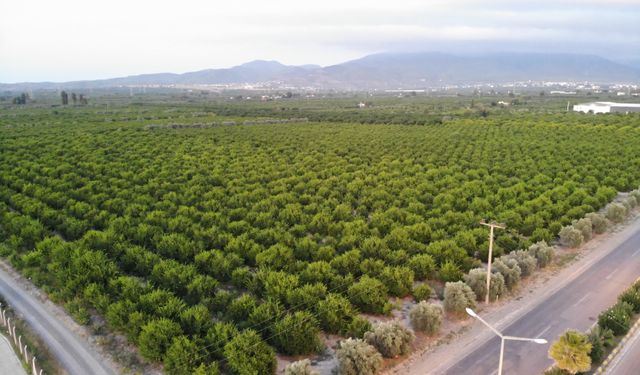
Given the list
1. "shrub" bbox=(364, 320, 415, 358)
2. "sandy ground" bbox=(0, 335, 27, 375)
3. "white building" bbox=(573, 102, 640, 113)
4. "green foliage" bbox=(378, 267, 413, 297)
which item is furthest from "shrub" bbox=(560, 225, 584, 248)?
"white building" bbox=(573, 102, 640, 113)

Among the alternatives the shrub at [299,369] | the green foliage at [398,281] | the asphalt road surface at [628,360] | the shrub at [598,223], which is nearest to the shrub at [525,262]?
the asphalt road surface at [628,360]

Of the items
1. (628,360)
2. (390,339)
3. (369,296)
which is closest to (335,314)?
(369,296)

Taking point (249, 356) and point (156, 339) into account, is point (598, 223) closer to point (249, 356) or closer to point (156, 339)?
point (249, 356)

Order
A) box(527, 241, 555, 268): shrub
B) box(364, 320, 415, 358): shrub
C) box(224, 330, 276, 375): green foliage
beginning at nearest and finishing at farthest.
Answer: box(224, 330, 276, 375): green foliage, box(364, 320, 415, 358): shrub, box(527, 241, 555, 268): shrub

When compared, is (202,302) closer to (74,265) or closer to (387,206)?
(74,265)

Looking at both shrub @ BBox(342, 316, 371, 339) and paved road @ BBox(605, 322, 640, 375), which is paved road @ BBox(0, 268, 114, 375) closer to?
shrub @ BBox(342, 316, 371, 339)
